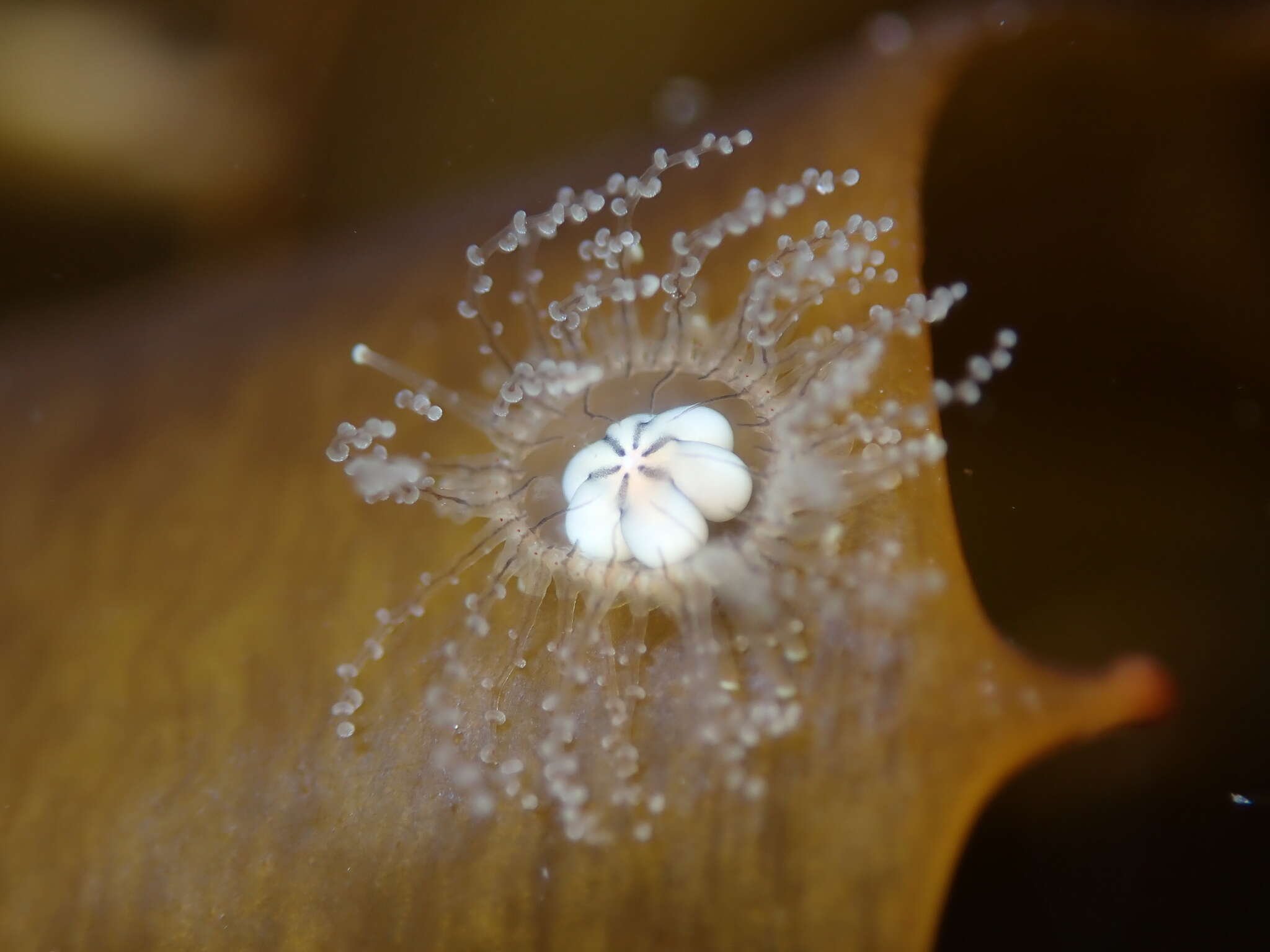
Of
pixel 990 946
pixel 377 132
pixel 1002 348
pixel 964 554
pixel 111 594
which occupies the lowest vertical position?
pixel 990 946

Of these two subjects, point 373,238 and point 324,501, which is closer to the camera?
point 324,501

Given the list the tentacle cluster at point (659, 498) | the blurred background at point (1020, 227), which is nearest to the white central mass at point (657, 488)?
the tentacle cluster at point (659, 498)

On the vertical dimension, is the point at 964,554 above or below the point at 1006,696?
above

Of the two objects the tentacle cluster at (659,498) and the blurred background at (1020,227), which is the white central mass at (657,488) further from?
the blurred background at (1020,227)

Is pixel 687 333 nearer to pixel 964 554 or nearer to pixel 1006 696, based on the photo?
pixel 964 554

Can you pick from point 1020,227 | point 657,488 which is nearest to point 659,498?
point 657,488

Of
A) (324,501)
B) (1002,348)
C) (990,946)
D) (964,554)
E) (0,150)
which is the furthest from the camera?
(0,150)

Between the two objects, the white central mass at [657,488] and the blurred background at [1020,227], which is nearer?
the blurred background at [1020,227]

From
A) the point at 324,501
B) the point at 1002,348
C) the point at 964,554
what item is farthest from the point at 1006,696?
the point at 324,501
